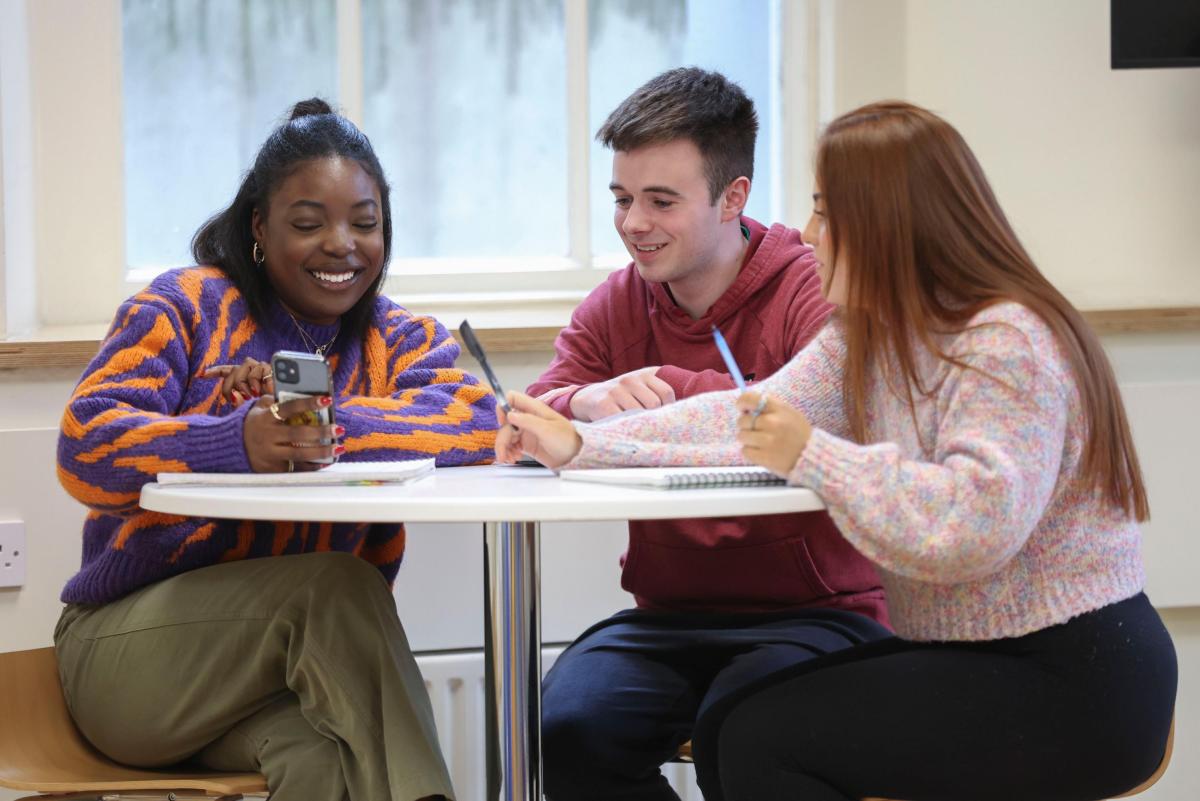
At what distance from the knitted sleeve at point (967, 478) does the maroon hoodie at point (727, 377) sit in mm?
558

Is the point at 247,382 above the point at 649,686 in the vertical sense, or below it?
above

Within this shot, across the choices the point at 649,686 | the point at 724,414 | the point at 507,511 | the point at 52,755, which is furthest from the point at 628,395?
the point at 52,755

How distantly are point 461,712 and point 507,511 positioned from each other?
1374mm

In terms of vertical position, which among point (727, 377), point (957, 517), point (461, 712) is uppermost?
point (727, 377)

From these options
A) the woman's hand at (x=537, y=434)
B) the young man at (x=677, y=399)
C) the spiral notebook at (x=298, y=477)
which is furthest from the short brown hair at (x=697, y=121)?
the spiral notebook at (x=298, y=477)

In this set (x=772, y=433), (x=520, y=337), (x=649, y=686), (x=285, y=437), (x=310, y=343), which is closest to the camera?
(x=772, y=433)

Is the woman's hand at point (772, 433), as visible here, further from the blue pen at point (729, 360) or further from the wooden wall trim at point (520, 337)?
the wooden wall trim at point (520, 337)

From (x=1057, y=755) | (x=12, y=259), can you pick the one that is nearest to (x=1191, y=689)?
(x=1057, y=755)

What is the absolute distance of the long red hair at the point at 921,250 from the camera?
1.41 meters

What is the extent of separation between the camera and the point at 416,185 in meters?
2.77

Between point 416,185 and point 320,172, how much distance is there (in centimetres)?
84

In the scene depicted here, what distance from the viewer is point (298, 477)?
1.48 meters

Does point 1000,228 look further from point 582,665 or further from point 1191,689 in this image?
point 1191,689

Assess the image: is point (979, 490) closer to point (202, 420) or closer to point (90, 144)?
point (202, 420)
